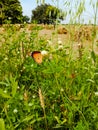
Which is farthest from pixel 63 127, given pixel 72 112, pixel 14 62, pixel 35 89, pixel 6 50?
pixel 6 50

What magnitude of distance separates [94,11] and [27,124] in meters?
0.98

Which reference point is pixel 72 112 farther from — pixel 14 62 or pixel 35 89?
pixel 14 62

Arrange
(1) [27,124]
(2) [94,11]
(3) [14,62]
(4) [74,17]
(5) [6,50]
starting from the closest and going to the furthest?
(1) [27,124] → (2) [94,11] → (4) [74,17] → (3) [14,62] → (5) [6,50]

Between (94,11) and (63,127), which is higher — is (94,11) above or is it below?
above

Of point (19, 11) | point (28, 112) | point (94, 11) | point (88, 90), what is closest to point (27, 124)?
point (28, 112)

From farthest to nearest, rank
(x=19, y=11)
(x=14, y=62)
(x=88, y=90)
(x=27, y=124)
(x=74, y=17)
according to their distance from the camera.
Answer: (x=19, y=11), (x=14, y=62), (x=74, y=17), (x=88, y=90), (x=27, y=124)

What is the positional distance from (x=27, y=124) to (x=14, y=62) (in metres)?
1.53

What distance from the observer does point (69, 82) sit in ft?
8.50

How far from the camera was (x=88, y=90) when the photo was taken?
2.50 m

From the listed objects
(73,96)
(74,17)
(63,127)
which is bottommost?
(63,127)

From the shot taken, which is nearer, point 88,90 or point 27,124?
point 27,124

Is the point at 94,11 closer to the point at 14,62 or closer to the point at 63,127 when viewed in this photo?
A: the point at 63,127

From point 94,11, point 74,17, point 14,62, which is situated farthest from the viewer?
point 14,62

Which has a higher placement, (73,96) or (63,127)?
(73,96)
